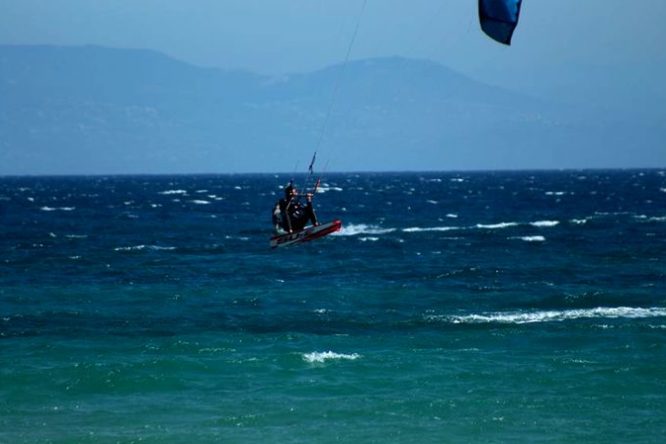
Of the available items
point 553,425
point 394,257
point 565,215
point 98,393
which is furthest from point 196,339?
point 565,215

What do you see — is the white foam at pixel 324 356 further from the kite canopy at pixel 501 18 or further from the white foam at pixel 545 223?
the white foam at pixel 545 223

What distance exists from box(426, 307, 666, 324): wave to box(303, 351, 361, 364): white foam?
681 centimetres

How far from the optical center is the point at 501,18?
72.7 feet

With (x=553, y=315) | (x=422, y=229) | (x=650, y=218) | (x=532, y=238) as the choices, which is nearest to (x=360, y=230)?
(x=422, y=229)

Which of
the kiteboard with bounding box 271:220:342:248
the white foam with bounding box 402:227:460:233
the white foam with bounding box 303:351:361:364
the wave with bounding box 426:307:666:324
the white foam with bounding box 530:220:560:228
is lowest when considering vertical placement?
the white foam with bounding box 402:227:460:233

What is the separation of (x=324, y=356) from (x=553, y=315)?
1082 cm

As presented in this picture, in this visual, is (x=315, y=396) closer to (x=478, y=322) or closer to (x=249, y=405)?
(x=249, y=405)

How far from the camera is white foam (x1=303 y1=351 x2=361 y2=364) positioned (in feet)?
108

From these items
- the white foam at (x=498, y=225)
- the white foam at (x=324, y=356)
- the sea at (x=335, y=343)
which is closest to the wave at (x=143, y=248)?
the sea at (x=335, y=343)

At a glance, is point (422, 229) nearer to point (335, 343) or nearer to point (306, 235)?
point (335, 343)

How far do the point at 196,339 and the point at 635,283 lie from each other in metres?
21.3

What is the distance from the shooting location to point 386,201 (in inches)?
5748

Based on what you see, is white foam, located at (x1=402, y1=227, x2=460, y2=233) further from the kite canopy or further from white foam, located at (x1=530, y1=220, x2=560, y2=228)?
the kite canopy

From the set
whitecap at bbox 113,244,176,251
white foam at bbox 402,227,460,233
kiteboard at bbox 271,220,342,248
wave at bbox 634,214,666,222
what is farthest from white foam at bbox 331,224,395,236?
kiteboard at bbox 271,220,342,248
